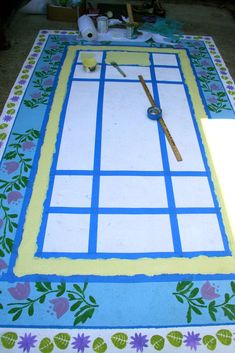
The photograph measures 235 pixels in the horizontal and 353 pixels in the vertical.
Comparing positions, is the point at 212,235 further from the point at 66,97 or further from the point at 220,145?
the point at 66,97

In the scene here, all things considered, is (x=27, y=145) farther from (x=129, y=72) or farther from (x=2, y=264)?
(x=129, y=72)

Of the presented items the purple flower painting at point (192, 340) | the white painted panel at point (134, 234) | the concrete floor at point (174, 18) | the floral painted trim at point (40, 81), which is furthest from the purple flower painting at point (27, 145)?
the purple flower painting at point (192, 340)

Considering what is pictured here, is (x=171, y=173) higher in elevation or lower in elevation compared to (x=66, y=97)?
lower

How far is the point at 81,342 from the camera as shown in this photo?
1213 mm

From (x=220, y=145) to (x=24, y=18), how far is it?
2274mm

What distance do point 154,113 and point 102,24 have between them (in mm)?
1211

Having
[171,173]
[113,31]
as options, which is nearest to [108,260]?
[171,173]

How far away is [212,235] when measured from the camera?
1.52 meters

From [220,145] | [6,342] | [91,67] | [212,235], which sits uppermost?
[91,67]

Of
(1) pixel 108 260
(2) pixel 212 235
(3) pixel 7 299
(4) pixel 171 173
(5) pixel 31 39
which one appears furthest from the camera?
(5) pixel 31 39

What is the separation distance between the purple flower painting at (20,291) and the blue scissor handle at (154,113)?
1200mm

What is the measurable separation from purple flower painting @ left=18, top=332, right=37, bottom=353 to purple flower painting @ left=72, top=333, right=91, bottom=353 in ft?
0.48

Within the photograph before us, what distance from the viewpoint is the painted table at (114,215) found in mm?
1260

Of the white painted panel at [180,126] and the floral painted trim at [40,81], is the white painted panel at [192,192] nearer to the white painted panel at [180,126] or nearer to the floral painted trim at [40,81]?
the white painted panel at [180,126]
